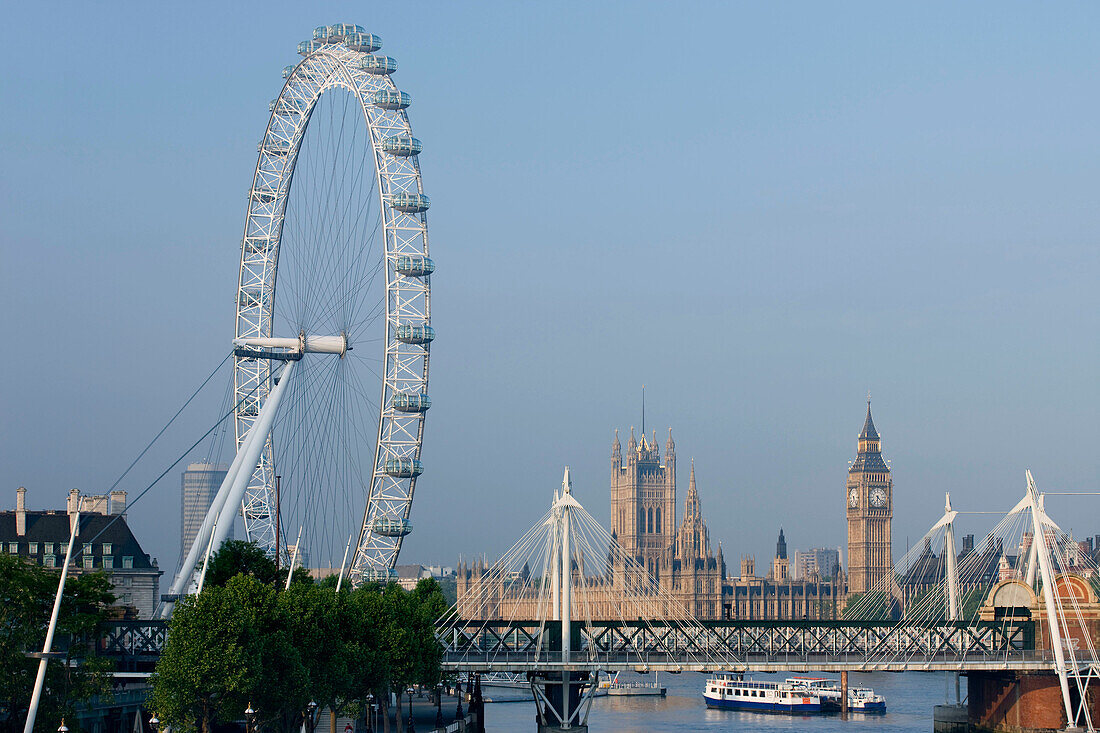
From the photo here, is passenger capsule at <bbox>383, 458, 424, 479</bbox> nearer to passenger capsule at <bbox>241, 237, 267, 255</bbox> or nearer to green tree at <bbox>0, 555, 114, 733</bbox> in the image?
passenger capsule at <bbox>241, 237, 267, 255</bbox>

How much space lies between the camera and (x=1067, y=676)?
69.5 metres

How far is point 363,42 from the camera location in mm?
71812

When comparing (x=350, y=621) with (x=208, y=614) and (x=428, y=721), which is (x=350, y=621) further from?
(x=428, y=721)

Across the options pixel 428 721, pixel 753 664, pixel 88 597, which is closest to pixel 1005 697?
pixel 753 664

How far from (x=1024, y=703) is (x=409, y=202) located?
3505 cm

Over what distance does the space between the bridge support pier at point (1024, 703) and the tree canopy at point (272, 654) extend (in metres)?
26.8

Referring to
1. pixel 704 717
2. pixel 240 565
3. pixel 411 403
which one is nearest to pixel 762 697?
pixel 704 717

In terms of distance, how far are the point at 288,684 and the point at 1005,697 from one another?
124ft

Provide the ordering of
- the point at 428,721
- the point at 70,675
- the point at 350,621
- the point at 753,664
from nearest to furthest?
the point at 70,675 < the point at 350,621 < the point at 753,664 < the point at 428,721

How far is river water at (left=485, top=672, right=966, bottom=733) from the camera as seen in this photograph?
96.1 metres

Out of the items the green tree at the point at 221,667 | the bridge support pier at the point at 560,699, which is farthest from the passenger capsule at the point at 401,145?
the green tree at the point at 221,667

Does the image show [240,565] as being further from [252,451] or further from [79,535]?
[79,535]

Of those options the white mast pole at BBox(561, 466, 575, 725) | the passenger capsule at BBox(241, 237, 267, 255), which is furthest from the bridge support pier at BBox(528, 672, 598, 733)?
the passenger capsule at BBox(241, 237, 267, 255)

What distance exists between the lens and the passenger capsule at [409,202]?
73.4 m
